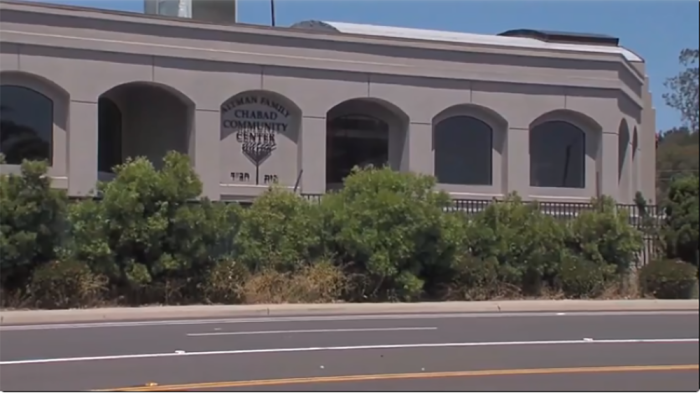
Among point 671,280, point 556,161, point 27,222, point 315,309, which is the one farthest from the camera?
point 556,161

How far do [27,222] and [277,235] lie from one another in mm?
5157

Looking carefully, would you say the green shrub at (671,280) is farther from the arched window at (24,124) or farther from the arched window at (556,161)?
the arched window at (24,124)

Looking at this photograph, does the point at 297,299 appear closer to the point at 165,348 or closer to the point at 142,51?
the point at 165,348

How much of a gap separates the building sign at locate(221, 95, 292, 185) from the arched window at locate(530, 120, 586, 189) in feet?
27.2

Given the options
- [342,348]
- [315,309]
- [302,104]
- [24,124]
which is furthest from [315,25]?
[342,348]

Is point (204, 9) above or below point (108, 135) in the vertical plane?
above

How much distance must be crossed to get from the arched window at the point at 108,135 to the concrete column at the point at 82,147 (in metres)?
1.76

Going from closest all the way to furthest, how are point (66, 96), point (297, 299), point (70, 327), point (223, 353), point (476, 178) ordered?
point (223, 353)
point (70, 327)
point (297, 299)
point (66, 96)
point (476, 178)

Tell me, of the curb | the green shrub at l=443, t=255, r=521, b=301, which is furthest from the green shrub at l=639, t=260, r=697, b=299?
the green shrub at l=443, t=255, r=521, b=301

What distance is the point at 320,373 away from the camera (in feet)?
34.4

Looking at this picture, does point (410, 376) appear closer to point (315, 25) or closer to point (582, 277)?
point (582, 277)

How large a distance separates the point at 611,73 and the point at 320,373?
77.8 feet

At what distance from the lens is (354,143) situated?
3067cm

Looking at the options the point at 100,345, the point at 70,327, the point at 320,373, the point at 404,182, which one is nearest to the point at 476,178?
the point at 404,182
